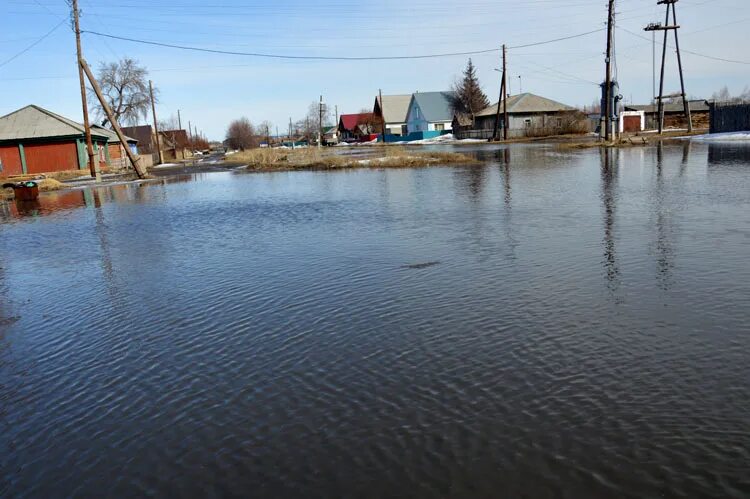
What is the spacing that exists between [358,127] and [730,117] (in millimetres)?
89464

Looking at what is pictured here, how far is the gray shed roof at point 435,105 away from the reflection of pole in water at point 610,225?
8762 centimetres

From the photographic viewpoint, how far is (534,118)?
89500 millimetres

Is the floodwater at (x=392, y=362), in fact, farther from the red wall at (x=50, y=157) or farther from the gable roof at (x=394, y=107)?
the gable roof at (x=394, y=107)

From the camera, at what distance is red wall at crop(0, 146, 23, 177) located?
169ft

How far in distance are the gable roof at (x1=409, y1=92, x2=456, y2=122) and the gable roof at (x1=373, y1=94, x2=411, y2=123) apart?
8136mm

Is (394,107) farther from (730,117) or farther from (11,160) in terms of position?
(11,160)

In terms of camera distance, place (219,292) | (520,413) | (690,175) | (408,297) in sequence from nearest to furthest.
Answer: (520,413)
(408,297)
(219,292)
(690,175)

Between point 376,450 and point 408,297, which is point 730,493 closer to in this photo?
point 376,450

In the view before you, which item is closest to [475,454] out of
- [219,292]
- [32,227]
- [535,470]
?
[535,470]

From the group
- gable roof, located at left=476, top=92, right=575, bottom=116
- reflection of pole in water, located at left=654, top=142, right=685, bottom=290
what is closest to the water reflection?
reflection of pole in water, located at left=654, top=142, right=685, bottom=290

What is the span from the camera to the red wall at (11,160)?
51.6 metres

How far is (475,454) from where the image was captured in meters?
5.15

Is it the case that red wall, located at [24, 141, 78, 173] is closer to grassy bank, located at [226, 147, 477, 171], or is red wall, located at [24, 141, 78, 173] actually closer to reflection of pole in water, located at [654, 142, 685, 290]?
grassy bank, located at [226, 147, 477, 171]

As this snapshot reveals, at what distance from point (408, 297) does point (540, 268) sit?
2639 mm
